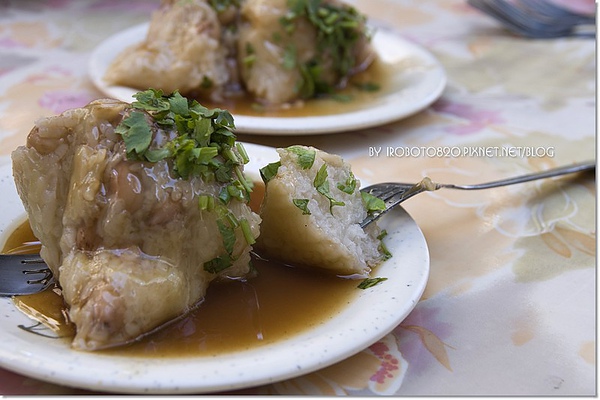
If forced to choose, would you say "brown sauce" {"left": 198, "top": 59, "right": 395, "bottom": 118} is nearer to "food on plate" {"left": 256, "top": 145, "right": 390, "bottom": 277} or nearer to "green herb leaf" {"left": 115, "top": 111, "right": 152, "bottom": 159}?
"food on plate" {"left": 256, "top": 145, "right": 390, "bottom": 277}

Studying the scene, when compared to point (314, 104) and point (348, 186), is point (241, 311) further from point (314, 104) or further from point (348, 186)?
point (314, 104)

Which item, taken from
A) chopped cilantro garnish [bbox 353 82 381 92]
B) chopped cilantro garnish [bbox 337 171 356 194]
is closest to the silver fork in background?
chopped cilantro garnish [bbox 337 171 356 194]

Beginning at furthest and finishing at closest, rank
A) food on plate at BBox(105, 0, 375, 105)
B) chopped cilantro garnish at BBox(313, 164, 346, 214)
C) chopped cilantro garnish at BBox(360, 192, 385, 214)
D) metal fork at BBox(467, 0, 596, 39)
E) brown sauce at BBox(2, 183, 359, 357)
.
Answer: metal fork at BBox(467, 0, 596, 39), food on plate at BBox(105, 0, 375, 105), chopped cilantro garnish at BBox(360, 192, 385, 214), chopped cilantro garnish at BBox(313, 164, 346, 214), brown sauce at BBox(2, 183, 359, 357)

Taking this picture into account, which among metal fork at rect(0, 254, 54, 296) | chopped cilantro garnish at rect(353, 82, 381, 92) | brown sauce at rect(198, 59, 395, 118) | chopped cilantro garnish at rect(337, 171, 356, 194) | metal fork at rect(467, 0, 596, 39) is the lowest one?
metal fork at rect(467, 0, 596, 39)

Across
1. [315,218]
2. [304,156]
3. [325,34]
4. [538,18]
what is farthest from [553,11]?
[315,218]

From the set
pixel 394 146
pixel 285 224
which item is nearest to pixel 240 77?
pixel 394 146

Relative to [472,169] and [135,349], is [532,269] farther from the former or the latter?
[135,349]

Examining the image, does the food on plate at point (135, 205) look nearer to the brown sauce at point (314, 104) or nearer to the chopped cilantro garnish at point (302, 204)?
the chopped cilantro garnish at point (302, 204)

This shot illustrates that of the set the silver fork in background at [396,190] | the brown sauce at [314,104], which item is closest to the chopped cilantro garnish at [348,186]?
the silver fork in background at [396,190]
